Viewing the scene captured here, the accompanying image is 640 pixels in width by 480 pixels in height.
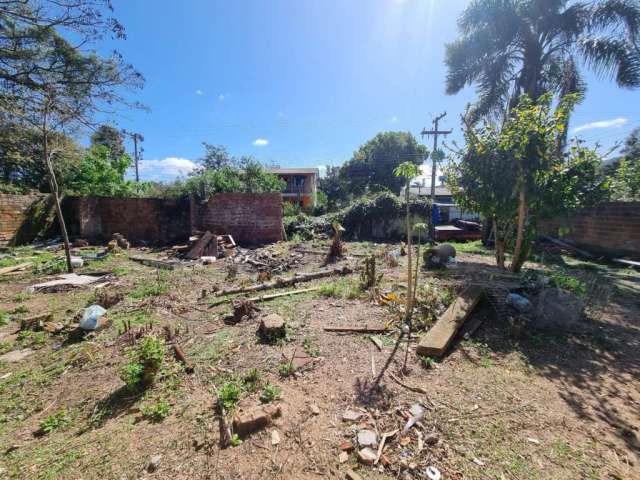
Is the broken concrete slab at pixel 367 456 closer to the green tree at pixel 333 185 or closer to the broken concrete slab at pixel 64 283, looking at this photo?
the broken concrete slab at pixel 64 283

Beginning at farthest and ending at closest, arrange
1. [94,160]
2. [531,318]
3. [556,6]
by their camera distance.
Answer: [94,160] → [556,6] → [531,318]

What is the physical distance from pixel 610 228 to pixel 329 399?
34.9 ft

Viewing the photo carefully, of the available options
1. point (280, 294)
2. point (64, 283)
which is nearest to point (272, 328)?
point (280, 294)

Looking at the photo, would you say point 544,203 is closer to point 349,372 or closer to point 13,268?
point 349,372

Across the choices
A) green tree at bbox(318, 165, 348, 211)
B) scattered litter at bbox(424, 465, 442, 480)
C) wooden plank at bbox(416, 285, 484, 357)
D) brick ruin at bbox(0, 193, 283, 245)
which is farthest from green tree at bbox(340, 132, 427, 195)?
scattered litter at bbox(424, 465, 442, 480)

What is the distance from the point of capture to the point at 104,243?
31.9ft

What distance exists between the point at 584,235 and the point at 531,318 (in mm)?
8023

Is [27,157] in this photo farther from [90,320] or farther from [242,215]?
[90,320]

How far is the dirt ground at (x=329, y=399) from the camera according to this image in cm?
166

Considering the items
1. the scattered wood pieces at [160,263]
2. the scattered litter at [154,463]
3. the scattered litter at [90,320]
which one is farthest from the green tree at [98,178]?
the scattered litter at [154,463]

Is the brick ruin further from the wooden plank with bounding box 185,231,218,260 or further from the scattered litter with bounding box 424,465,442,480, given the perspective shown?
the scattered litter with bounding box 424,465,442,480

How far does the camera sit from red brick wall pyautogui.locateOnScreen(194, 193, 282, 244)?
10078mm

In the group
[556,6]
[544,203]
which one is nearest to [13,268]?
[544,203]

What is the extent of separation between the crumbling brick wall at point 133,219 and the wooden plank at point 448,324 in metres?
9.74
